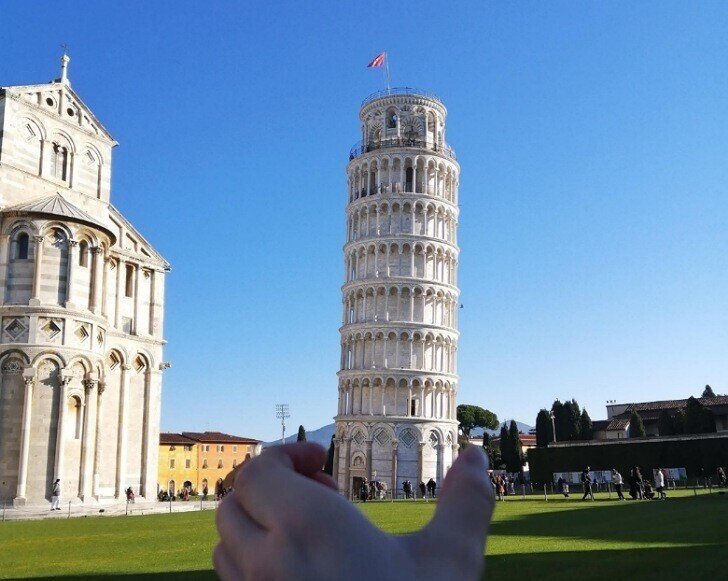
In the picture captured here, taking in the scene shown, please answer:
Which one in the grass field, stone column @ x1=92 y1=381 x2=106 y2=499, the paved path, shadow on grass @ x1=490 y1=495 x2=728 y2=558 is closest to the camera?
the grass field

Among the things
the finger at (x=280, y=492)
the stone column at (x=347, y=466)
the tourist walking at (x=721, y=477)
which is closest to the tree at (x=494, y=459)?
the stone column at (x=347, y=466)

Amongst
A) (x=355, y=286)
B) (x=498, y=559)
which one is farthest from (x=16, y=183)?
(x=355, y=286)

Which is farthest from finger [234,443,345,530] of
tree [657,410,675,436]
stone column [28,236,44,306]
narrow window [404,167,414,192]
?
tree [657,410,675,436]

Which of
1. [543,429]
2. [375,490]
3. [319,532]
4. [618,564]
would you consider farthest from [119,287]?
[543,429]

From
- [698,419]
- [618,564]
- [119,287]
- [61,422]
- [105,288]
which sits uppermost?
[119,287]

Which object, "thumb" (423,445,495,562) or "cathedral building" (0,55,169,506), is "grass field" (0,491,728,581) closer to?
"cathedral building" (0,55,169,506)

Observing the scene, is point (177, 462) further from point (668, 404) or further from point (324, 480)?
point (324, 480)

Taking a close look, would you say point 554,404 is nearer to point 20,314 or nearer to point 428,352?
point 428,352
